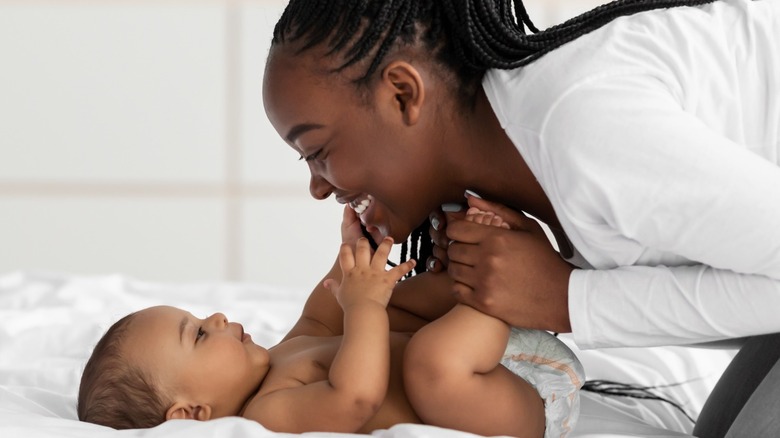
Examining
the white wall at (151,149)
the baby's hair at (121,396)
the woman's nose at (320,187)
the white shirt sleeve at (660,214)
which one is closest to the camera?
the white shirt sleeve at (660,214)

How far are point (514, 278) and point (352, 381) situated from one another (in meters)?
0.24

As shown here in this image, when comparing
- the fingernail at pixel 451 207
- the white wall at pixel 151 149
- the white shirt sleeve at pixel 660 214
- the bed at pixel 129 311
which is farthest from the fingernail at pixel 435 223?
the white wall at pixel 151 149


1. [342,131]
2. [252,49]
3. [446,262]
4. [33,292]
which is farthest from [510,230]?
[252,49]

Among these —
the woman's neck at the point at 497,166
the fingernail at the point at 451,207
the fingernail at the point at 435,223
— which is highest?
the woman's neck at the point at 497,166

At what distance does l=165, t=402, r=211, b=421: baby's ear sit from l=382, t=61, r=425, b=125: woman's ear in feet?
1.44

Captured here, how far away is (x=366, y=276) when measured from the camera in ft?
4.14

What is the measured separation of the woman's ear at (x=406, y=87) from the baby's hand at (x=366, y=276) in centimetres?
16

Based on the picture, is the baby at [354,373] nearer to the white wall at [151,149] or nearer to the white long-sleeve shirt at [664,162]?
the white long-sleeve shirt at [664,162]

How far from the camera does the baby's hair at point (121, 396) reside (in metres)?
1.23

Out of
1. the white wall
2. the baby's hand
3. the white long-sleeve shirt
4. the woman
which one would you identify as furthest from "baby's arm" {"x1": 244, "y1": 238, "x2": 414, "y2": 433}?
the white wall

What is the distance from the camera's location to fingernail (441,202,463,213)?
1380 millimetres

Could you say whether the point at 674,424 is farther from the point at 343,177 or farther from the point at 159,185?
the point at 159,185

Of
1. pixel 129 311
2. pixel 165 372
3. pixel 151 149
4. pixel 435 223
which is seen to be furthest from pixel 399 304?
pixel 151 149

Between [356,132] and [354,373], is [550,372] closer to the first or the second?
[354,373]
